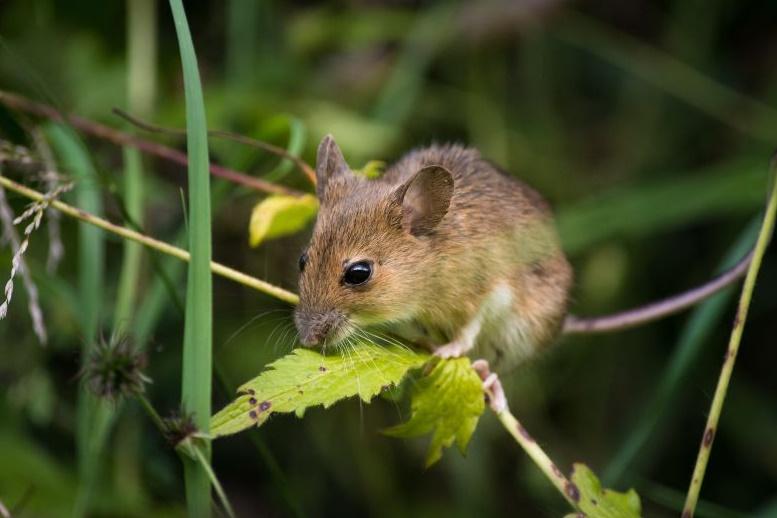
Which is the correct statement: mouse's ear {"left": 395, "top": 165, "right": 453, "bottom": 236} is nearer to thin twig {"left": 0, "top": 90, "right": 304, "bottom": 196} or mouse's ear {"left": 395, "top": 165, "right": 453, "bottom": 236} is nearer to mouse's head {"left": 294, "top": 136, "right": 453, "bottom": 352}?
mouse's head {"left": 294, "top": 136, "right": 453, "bottom": 352}

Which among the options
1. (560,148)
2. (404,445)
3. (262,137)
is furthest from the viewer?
(560,148)

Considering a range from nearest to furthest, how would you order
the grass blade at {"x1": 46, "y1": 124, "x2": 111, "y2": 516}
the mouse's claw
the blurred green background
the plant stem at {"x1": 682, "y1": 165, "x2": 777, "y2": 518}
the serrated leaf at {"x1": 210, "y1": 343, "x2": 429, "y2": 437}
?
the serrated leaf at {"x1": 210, "y1": 343, "x2": 429, "y2": 437} → the plant stem at {"x1": 682, "y1": 165, "x2": 777, "y2": 518} → the mouse's claw → the grass blade at {"x1": 46, "y1": 124, "x2": 111, "y2": 516} → the blurred green background

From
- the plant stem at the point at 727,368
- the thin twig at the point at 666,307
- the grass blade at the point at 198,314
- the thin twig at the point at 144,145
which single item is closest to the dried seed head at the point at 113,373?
the grass blade at the point at 198,314

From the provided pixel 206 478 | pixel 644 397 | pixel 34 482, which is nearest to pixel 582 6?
pixel 644 397

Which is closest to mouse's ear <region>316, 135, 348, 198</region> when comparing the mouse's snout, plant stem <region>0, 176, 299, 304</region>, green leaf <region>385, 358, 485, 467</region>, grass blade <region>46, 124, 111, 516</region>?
the mouse's snout

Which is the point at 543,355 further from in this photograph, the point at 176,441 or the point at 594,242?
the point at 594,242

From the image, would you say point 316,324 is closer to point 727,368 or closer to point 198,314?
point 198,314

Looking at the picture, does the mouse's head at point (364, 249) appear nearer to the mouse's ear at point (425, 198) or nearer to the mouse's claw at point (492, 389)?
the mouse's ear at point (425, 198)
